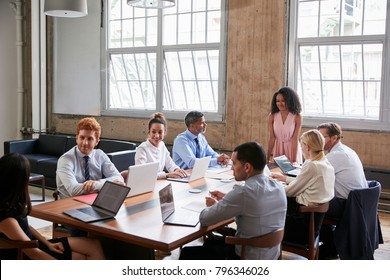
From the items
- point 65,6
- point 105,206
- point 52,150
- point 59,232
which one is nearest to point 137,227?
point 105,206

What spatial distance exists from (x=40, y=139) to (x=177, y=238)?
6292 millimetres

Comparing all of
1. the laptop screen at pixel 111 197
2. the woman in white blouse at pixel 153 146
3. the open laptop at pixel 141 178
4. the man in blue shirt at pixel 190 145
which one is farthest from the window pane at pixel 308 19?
the laptop screen at pixel 111 197

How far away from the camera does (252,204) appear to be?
2.59 m

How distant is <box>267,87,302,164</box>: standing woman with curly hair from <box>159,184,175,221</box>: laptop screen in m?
2.70

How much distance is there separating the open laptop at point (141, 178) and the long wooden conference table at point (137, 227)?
46mm

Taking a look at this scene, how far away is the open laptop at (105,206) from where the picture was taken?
2787 mm

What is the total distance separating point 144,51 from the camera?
7910 mm

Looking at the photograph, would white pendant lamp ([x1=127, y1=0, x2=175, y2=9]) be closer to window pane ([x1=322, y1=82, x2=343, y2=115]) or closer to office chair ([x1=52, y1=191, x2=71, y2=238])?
office chair ([x1=52, y1=191, x2=71, y2=238])

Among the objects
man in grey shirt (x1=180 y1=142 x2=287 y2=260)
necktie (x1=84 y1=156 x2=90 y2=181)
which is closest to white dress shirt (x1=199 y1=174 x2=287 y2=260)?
man in grey shirt (x1=180 y1=142 x2=287 y2=260)

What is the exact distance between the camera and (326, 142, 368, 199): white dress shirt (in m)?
3.83

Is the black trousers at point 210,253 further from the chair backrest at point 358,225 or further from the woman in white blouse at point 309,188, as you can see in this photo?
the chair backrest at point 358,225

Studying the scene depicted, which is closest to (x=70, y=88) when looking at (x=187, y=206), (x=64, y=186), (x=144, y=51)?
(x=144, y=51)

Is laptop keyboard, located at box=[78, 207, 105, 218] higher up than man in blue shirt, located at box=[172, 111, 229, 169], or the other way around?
man in blue shirt, located at box=[172, 111, 229, 169]
